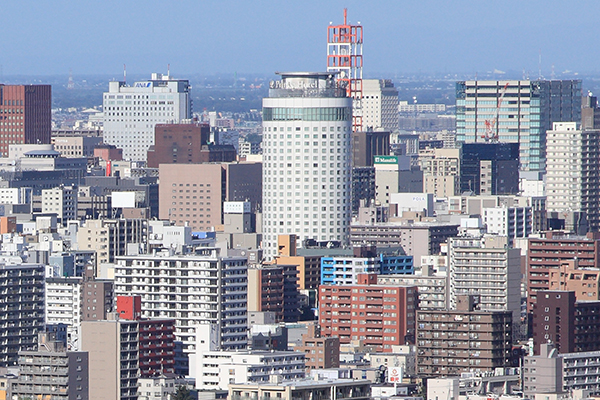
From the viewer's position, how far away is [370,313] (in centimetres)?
10544

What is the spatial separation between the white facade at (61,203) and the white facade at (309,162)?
96.7ft

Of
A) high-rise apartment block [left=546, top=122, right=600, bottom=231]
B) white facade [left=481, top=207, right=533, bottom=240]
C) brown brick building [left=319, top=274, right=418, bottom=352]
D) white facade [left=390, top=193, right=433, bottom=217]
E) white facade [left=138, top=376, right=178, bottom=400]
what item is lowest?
white facade [left=138, top=376, right=178, bottom=400]

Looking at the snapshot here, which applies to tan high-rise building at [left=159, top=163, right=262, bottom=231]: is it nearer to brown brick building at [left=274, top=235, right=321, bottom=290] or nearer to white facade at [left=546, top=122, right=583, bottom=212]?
white facade at [left=546, top=122, right=583, bottom=212]

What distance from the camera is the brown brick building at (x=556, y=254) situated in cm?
11532

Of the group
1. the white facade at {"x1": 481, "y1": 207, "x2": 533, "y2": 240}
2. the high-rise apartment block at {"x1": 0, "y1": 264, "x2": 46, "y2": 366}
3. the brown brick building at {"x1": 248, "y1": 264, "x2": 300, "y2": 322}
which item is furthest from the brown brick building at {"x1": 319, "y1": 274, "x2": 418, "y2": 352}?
the white facade at {"x1": 481, "y1": 207, "x2": 533, "y2": 240}

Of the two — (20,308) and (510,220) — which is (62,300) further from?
(510,220)

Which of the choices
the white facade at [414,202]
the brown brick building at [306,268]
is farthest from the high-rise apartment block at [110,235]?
the white facade at [414,202]

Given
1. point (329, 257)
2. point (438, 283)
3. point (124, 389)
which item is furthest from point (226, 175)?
point (124, 389)

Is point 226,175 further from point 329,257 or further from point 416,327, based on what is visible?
point 416,327

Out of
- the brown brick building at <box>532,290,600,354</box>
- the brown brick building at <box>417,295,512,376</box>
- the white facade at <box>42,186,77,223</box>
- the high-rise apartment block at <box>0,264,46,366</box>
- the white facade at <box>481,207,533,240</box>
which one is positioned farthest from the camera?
the white facade at <box>42,186,77,223</box>

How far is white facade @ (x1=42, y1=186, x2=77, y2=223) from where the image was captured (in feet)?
539

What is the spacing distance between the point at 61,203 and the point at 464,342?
74.8 m

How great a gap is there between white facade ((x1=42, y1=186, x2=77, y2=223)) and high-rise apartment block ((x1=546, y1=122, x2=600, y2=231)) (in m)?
35.2

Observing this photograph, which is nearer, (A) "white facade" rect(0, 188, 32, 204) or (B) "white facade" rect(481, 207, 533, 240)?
(B) "white facade" rect(481, 207, 533, 240)
